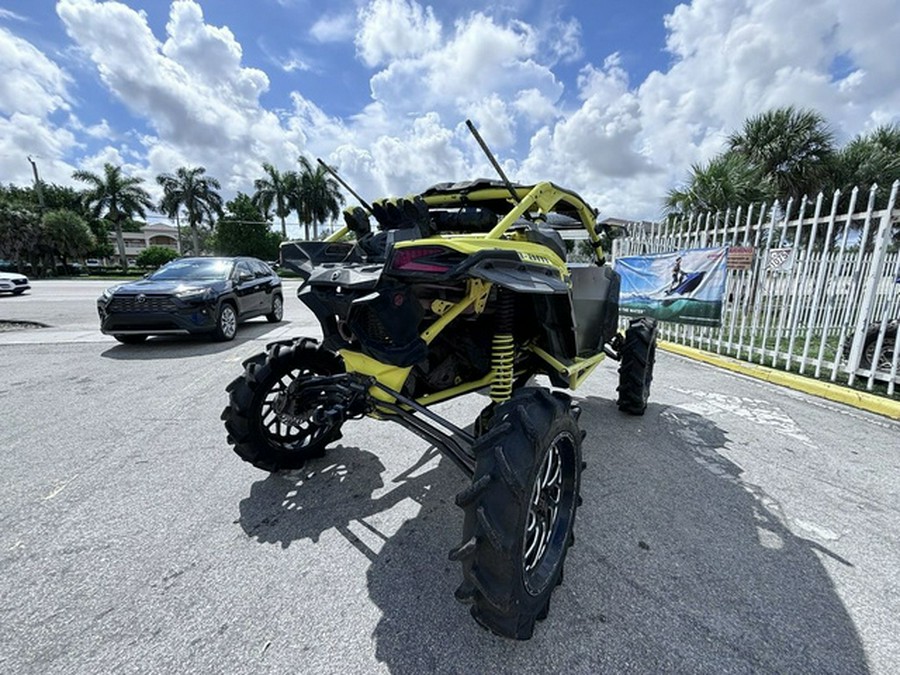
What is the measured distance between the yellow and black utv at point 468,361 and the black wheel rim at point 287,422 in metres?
0.01

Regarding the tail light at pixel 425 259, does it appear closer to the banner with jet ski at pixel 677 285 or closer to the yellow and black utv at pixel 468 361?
the yellow and black utv at pixel 468 361

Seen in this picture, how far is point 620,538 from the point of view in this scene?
2.30 metres

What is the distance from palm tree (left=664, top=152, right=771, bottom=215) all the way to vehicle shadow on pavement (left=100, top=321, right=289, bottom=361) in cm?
1270

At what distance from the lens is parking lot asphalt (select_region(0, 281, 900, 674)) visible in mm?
1624

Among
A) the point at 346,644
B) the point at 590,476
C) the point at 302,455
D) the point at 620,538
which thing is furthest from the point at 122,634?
the point at 590,476

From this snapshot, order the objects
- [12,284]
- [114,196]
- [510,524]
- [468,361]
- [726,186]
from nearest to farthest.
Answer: [510,524], [468,361], [726,186], [12,284], [114,196]

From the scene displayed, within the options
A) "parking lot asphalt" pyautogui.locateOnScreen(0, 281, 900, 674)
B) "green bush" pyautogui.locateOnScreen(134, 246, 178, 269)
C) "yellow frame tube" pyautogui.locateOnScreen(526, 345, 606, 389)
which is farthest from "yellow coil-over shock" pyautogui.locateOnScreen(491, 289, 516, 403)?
"green bush" pyautogui.locateOnScreen(134, 246, 178, 269)

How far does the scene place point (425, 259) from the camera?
6.13 feet

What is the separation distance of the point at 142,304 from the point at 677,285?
9.55 metres

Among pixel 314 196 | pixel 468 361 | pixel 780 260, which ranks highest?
pixel 314 196

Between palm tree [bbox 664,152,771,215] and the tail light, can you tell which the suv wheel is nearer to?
the tail light

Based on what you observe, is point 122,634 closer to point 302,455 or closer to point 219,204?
point 302,455

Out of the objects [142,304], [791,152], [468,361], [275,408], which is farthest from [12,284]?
[791,152]

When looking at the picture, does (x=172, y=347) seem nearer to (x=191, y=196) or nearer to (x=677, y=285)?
(x=677, y=285)
